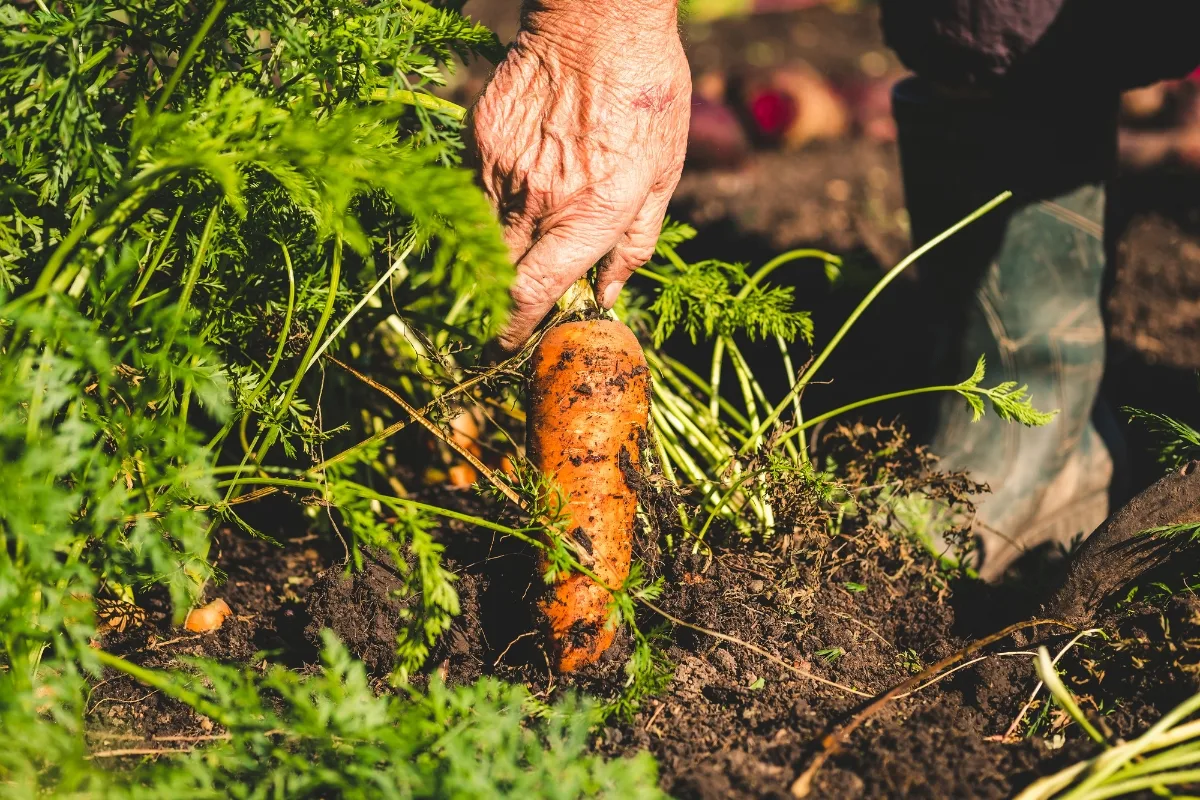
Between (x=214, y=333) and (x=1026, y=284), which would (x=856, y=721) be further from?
(x=1026, y=284)

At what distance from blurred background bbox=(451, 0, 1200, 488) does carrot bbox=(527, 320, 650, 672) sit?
64 centimetres

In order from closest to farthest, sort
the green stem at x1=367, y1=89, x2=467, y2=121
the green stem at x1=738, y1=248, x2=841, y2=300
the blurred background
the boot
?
the green stem at x1=367, y1=89, x2=467, y2=121 → the green stem at x1=738, y1=248, x2=841, y2=300 → the boot → the blurred background

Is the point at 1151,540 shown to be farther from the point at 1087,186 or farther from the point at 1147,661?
the point at 1087,186

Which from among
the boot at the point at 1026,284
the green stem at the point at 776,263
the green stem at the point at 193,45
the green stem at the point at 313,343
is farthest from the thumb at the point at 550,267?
the boot at the point at 1026,284

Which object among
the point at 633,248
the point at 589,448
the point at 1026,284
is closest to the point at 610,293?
the point at 633,248

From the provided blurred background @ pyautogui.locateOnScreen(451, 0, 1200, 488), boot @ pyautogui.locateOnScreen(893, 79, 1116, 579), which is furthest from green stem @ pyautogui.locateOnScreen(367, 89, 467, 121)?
boot @ pyautogui.locateOnScreen(893, 79, 1116, 579)

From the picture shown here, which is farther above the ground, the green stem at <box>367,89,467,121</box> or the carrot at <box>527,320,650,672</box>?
the green stem at <box>367,89,467,121</box>

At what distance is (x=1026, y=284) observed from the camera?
2.10 meters

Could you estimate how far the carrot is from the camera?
138 centimetres

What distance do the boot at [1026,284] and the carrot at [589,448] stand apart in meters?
0.96

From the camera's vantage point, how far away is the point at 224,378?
3.96 feet

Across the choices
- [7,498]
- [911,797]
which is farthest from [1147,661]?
[7,498]

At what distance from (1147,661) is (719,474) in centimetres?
68

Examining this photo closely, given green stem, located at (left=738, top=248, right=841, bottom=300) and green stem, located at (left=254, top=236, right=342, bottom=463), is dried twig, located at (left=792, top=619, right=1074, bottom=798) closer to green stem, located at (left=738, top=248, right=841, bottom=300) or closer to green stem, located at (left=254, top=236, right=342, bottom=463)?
green stem, located at (left=738, top=248, right=841, bottom=300)
